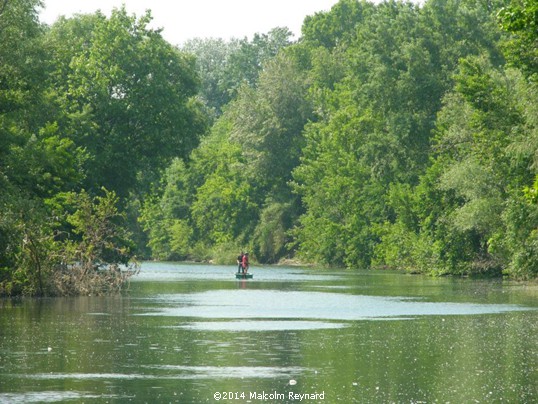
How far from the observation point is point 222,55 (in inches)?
7510

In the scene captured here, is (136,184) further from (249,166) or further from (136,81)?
(249,166)

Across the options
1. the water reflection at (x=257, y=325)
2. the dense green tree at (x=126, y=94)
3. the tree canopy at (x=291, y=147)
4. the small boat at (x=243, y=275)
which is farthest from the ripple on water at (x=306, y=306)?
the dense green tree at (x=126, y=94)

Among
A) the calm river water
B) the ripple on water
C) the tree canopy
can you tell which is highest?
the tree canopy

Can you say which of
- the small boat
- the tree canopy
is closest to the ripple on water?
the tree canopy

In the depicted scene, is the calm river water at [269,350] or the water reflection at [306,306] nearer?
the calm river water at [269,350]

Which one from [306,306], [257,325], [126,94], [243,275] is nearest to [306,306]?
[306,306]

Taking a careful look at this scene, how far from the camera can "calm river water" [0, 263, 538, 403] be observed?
65.7ft

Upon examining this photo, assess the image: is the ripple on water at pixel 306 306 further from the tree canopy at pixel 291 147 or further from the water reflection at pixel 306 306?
the tree canopy at pixel 291 147

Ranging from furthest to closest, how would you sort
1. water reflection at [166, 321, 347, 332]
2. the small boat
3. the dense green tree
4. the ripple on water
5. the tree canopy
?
the small boat, the dense green tree, the tree canopy, the ripple on water, water reflection at [166, 321, 347, 332]

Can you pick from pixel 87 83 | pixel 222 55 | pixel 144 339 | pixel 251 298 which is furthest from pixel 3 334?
pixel 222 55

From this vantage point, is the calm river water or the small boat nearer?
the calm river water

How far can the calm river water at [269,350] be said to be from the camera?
65.7 feet

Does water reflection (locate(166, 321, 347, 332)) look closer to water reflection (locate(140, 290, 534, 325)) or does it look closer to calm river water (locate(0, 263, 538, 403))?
calm river water (locate(0, 263, 538, 403))

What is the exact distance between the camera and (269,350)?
2666 centimetres
